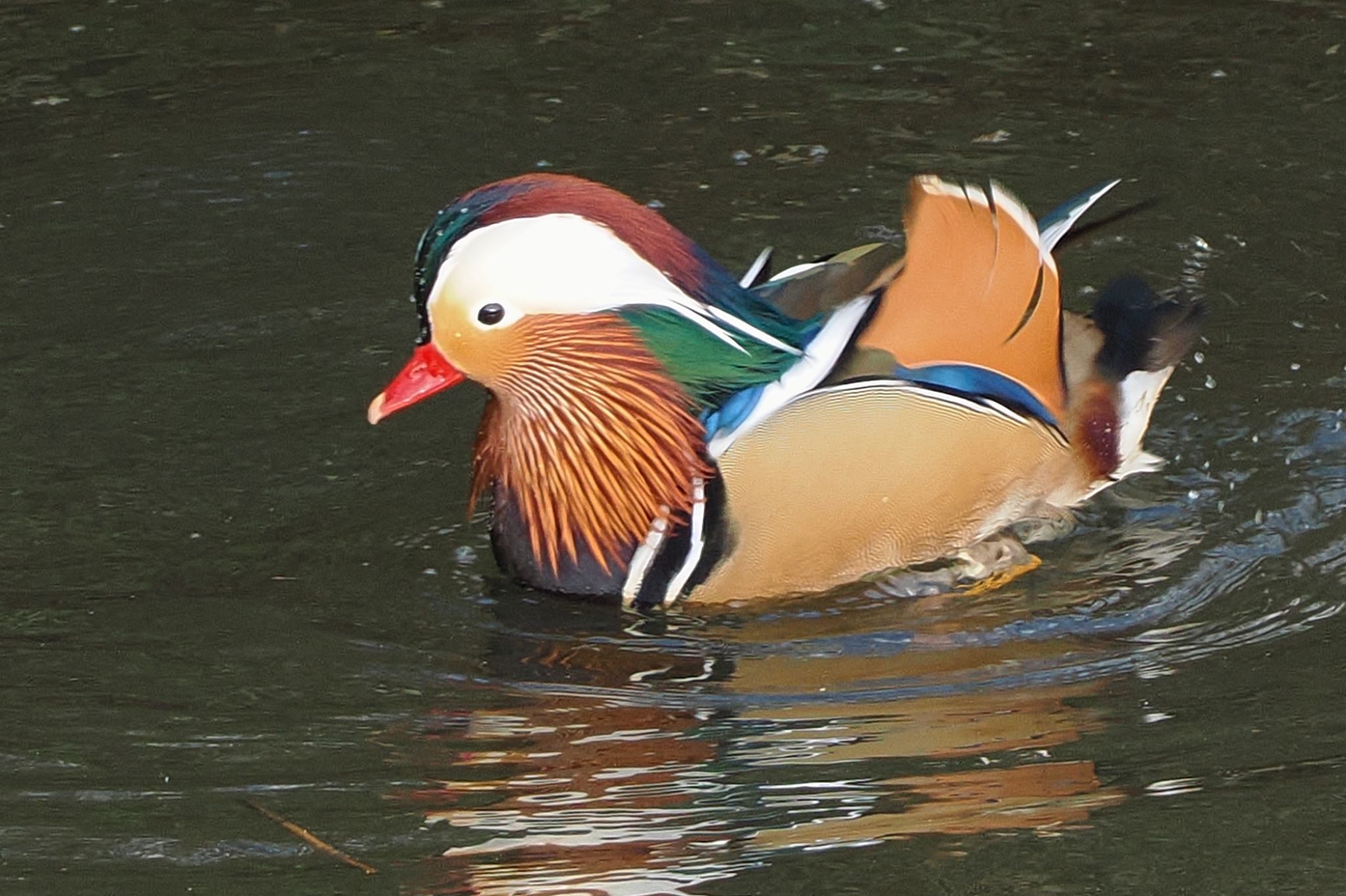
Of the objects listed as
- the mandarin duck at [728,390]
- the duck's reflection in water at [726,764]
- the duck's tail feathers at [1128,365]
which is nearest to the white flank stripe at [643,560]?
the mandarin duck at [728,390]

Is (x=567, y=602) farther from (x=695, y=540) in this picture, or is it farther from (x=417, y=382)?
(x=417, y=382)

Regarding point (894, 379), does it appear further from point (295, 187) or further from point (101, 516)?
point (295, 187)

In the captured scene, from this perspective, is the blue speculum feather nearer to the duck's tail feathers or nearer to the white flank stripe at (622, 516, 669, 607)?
the duck's tail feathers

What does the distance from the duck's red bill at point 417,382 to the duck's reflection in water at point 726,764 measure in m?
0.54

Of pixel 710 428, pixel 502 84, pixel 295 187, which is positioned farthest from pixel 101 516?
pixel 502 84

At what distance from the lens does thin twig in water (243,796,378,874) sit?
10.1ft

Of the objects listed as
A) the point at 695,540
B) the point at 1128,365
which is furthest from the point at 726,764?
the point at 1128,365

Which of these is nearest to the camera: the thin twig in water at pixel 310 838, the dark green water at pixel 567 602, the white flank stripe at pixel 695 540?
the thin twig in water at pixel 310 838

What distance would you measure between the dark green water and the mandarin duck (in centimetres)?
14

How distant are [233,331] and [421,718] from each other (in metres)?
1.83

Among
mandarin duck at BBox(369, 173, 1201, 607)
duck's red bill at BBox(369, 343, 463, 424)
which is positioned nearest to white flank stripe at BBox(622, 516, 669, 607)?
mandarin duck at BBox(369, 173, 1201, 607)

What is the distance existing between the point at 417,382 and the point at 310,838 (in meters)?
1.08

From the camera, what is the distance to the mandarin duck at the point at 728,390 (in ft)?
12.9

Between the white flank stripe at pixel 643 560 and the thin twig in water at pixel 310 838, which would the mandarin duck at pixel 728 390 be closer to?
the white flank stripe at pixel 643 560
